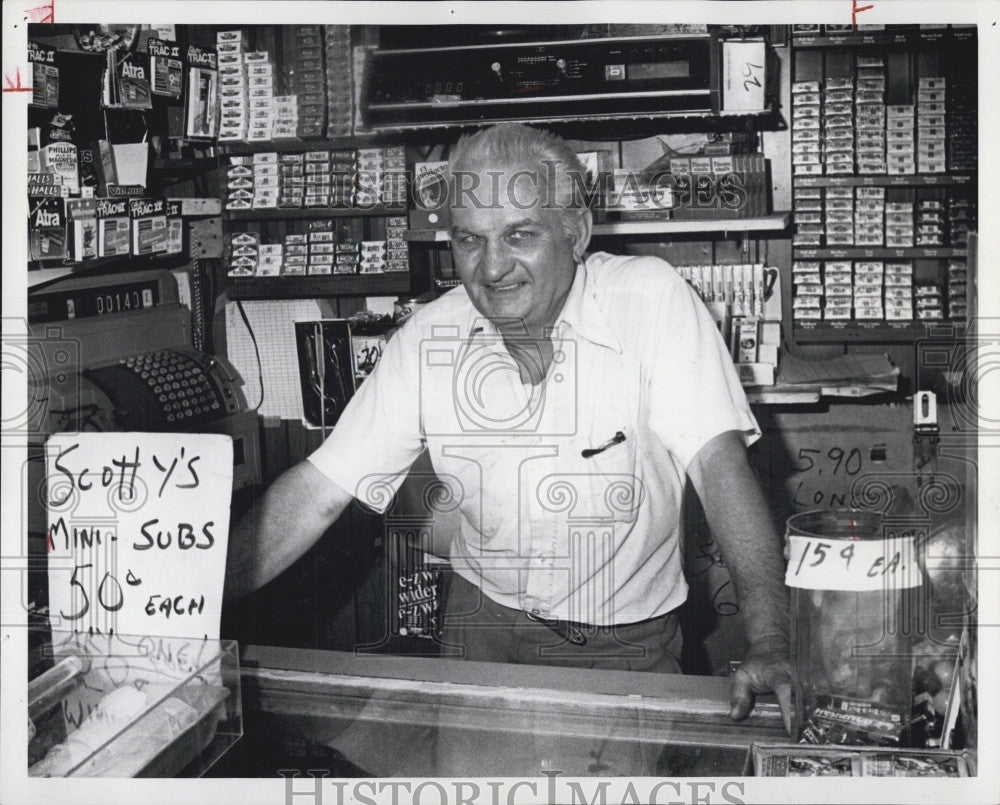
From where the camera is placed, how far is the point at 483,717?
1.35 metres

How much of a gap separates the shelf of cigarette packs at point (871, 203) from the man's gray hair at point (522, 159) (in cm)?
66

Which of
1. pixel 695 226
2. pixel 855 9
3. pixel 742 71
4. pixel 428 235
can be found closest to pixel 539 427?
pixel 428 235

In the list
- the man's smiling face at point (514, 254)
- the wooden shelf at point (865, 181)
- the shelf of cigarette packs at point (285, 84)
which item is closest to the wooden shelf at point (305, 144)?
the shelf of cigarette packs at point (285, 84)

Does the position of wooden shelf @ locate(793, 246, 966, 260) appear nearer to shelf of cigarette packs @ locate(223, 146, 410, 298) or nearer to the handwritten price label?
shelf of cigarette packs @ locate(223, 146, 410, 298)

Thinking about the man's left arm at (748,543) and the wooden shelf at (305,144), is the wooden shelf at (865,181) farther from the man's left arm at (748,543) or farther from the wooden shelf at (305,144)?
the wooden shelf at (305,144)

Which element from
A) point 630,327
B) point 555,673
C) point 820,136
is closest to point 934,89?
point 820,136

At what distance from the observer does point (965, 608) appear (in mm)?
1701

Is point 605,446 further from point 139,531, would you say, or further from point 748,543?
point 139,531

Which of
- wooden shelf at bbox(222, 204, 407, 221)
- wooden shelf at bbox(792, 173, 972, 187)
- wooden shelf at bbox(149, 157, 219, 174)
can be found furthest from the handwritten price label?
wooden shelf at bbox(149, 157, 219, 174)

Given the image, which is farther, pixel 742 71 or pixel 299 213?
pixel 299 213

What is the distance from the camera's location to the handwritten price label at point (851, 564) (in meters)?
1.29

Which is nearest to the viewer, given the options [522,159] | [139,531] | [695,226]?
[139,531]

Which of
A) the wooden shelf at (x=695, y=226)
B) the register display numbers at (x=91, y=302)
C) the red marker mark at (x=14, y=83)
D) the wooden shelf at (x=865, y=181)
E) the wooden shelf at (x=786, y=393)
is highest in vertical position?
the red marker mark at (x=14, y=83)

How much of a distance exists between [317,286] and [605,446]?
92 centimetres
